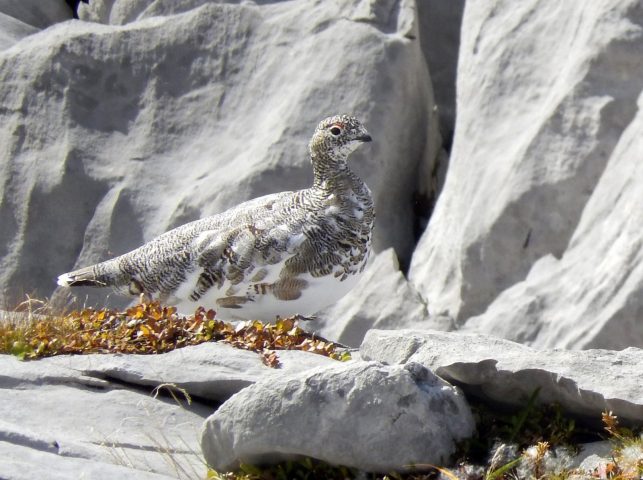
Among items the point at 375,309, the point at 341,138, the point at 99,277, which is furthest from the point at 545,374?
the point at 375,309

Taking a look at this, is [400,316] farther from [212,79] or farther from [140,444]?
[140,444]

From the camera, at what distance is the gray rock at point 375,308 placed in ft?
39.9

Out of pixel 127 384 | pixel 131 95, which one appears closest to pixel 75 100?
pixel 131 95

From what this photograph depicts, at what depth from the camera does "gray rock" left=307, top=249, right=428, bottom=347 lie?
1215 centimetres

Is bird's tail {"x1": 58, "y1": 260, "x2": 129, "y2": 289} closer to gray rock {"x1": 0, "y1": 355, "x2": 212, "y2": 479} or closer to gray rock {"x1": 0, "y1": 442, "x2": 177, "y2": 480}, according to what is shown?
gray rock {"x1": 0, "y1": 355, "x2": 212, "y2": 479}

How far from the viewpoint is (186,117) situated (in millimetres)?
14352

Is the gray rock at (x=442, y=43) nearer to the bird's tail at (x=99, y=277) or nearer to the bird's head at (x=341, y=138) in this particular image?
the bird's head at (x=341, y=138)

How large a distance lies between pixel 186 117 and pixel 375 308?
3.56 m

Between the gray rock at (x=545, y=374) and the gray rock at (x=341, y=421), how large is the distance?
0.29 meters

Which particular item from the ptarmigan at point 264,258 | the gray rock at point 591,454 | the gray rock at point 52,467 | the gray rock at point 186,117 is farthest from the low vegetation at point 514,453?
the gray rock at point 186,117

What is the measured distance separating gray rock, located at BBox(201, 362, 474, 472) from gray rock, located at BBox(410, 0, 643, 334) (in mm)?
5289

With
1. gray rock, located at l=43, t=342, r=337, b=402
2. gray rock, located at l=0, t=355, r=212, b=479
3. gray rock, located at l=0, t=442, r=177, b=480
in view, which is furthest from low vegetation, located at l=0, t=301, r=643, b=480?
gray rock, located at l=0, t=442, r=177, b=480

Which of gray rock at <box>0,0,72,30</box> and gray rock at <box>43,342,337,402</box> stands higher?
gray rock at <box>0,0,72,30</box>

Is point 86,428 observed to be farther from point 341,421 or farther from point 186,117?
point 186,117
